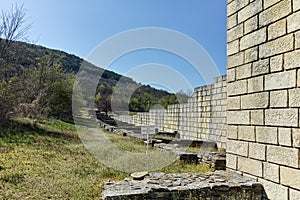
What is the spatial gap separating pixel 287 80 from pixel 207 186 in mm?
1497

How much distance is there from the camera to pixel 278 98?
8.92 ft

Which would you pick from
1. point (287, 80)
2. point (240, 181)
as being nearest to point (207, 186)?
point (240, 181)

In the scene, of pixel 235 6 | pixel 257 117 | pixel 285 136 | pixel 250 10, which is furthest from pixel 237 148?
pixel 235 6

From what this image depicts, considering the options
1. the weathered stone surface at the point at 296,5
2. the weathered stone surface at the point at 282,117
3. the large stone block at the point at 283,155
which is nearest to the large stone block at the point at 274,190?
the large stone block at the point at 283,155

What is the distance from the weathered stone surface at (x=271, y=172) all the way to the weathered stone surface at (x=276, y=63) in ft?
A: 3.33

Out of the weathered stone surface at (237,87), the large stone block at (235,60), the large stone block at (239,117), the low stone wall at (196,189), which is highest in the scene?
the large stone block at (235,60)

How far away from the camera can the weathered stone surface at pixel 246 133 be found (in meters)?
3.09

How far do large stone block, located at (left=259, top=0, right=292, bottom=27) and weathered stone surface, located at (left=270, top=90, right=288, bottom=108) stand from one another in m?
0.79

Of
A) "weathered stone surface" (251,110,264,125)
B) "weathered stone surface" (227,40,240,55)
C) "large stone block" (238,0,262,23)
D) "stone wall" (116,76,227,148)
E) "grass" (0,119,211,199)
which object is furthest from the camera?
"stone wall" (116,76,227,148)

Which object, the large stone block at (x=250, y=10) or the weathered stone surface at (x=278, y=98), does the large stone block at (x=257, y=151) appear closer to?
the weathered stone surface at (x=278, y=98)

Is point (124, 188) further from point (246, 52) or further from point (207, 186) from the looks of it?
point (246, 52)

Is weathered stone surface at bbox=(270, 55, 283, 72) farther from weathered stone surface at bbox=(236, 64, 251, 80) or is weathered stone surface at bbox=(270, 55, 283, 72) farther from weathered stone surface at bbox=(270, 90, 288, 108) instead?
weathered stone surface at bbox=(236, 64, 251, 80)

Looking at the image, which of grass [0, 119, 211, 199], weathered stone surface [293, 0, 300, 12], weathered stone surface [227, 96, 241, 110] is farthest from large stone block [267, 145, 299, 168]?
grass [0, 119, 211, 199]

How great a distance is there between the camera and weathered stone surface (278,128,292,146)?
8.39 feet
